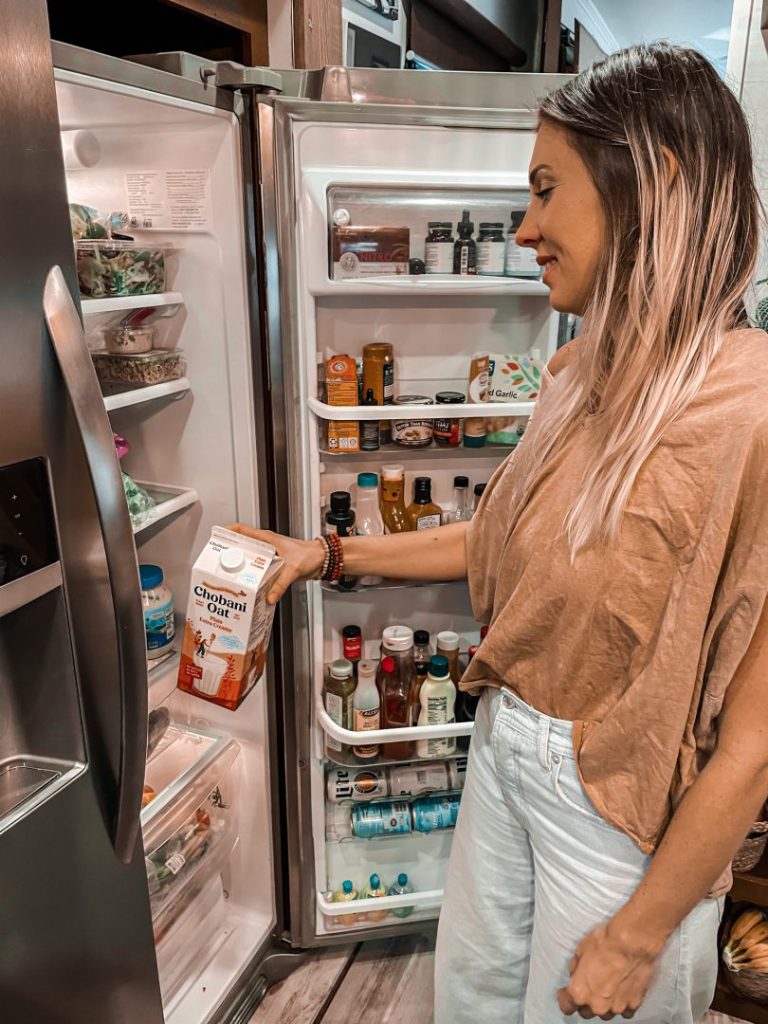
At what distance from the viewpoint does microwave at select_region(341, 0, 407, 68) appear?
155 cm

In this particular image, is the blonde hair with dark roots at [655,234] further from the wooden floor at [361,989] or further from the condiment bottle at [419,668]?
the wooden floor at [361,989]

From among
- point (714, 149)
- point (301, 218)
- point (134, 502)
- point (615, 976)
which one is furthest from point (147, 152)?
point (615, 976)

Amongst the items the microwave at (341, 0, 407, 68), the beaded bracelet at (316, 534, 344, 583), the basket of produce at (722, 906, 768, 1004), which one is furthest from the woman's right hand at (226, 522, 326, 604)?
the basket of produce at (722, 906, 768, 1004)

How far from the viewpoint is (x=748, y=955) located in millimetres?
1564

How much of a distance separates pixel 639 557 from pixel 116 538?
0.56 m

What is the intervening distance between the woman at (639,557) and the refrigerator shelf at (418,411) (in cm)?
29

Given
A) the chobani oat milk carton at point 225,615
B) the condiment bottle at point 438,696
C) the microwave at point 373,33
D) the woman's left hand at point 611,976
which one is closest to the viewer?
the woman's left hand at point 611,976

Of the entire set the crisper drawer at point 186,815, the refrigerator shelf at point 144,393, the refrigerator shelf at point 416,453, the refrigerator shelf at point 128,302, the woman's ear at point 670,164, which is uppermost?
the woman's ear at point 670,164

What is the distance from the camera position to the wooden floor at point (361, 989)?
1588mm

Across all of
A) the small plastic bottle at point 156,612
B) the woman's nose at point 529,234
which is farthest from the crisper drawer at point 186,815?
the woman's nose at point 529,234

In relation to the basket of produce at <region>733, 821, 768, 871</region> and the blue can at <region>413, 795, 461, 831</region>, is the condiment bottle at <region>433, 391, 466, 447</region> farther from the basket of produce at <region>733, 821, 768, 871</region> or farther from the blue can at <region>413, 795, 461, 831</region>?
the basket of produce at <region>733, 821, 768, 871</region>

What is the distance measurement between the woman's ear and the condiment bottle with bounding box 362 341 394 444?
60 centimetres

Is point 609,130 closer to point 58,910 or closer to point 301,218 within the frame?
point 301,218

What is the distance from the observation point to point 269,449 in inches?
51.6
